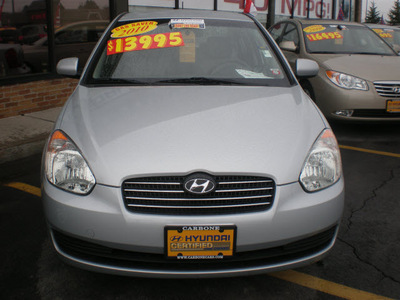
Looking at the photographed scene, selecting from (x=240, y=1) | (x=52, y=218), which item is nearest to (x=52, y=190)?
(x=52, y=218)

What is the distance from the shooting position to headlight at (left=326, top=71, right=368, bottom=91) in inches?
222

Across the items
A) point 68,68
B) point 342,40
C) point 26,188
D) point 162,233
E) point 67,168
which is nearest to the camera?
point 162,233

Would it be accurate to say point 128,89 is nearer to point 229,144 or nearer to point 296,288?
point 229,144

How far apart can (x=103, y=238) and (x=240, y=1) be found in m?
12.3

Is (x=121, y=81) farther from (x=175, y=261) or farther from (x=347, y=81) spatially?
(x=347, y=81)

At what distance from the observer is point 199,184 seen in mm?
2137

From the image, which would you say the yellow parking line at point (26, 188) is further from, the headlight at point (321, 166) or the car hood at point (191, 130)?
the headlight at point (321, 166)

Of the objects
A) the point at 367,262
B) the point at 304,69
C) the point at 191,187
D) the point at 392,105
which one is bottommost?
the point at 367,262

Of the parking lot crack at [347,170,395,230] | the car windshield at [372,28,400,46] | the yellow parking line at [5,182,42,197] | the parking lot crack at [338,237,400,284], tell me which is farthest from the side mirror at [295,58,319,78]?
the car windshield at [372,28,400,46]

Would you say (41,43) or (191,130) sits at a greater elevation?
(191,130)

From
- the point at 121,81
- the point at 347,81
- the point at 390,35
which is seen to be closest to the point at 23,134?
the point at 121,81

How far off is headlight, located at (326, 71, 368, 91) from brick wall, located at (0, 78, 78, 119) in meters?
4.04

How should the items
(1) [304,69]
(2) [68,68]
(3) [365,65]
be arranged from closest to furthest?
(2) [68,68] → (1) [304,69] → (3) [365,65]

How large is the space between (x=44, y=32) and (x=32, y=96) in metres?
1.12
